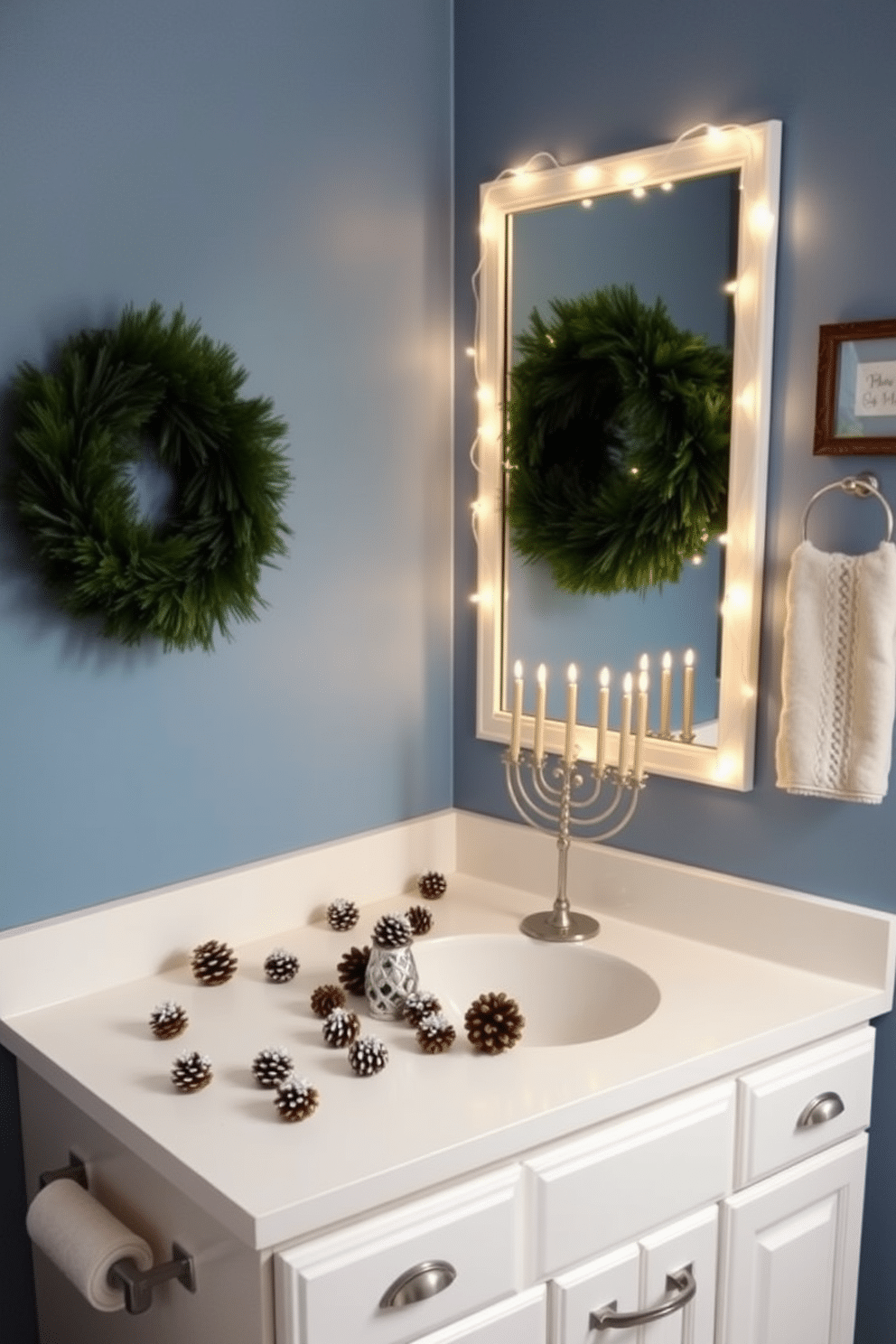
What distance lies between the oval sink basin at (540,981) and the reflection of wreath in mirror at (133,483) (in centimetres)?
59

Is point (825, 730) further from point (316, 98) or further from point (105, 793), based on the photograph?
point (316, 98)

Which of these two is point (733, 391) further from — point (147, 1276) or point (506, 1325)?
point (147, 1276)

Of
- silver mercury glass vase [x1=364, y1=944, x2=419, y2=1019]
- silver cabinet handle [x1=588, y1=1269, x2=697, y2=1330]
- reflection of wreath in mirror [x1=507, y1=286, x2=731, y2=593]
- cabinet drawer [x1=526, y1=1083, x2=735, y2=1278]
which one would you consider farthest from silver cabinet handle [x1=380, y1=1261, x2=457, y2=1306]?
reflection of wreath in mirror [x1=507, y1=286, x2=731, y2=593]

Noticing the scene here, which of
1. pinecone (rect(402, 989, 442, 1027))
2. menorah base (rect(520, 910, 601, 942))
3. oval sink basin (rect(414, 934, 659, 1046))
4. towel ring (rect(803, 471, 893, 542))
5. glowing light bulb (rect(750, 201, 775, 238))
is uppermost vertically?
glowing light bulb (rect(750, 201, 775, 238))

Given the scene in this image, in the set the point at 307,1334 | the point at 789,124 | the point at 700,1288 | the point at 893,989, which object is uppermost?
the point at 789,124

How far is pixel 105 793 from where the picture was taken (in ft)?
5.87

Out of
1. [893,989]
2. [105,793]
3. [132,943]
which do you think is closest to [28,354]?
[105,793]

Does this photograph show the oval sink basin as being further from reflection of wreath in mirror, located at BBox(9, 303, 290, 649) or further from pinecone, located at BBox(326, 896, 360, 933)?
reflection of wreath in mirror, located at BBox(9, 303, 290, 649)

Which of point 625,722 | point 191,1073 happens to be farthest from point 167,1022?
point 625,722

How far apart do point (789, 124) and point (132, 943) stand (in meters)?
1.38

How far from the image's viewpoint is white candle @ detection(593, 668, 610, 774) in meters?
1.95

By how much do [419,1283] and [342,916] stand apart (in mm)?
693

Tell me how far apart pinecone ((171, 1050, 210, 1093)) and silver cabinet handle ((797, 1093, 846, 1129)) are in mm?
748

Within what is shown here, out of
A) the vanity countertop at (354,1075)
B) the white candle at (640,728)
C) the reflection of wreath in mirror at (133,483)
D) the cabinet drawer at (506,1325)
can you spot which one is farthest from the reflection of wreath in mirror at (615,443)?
the cabinet drawer at (506,1325)
